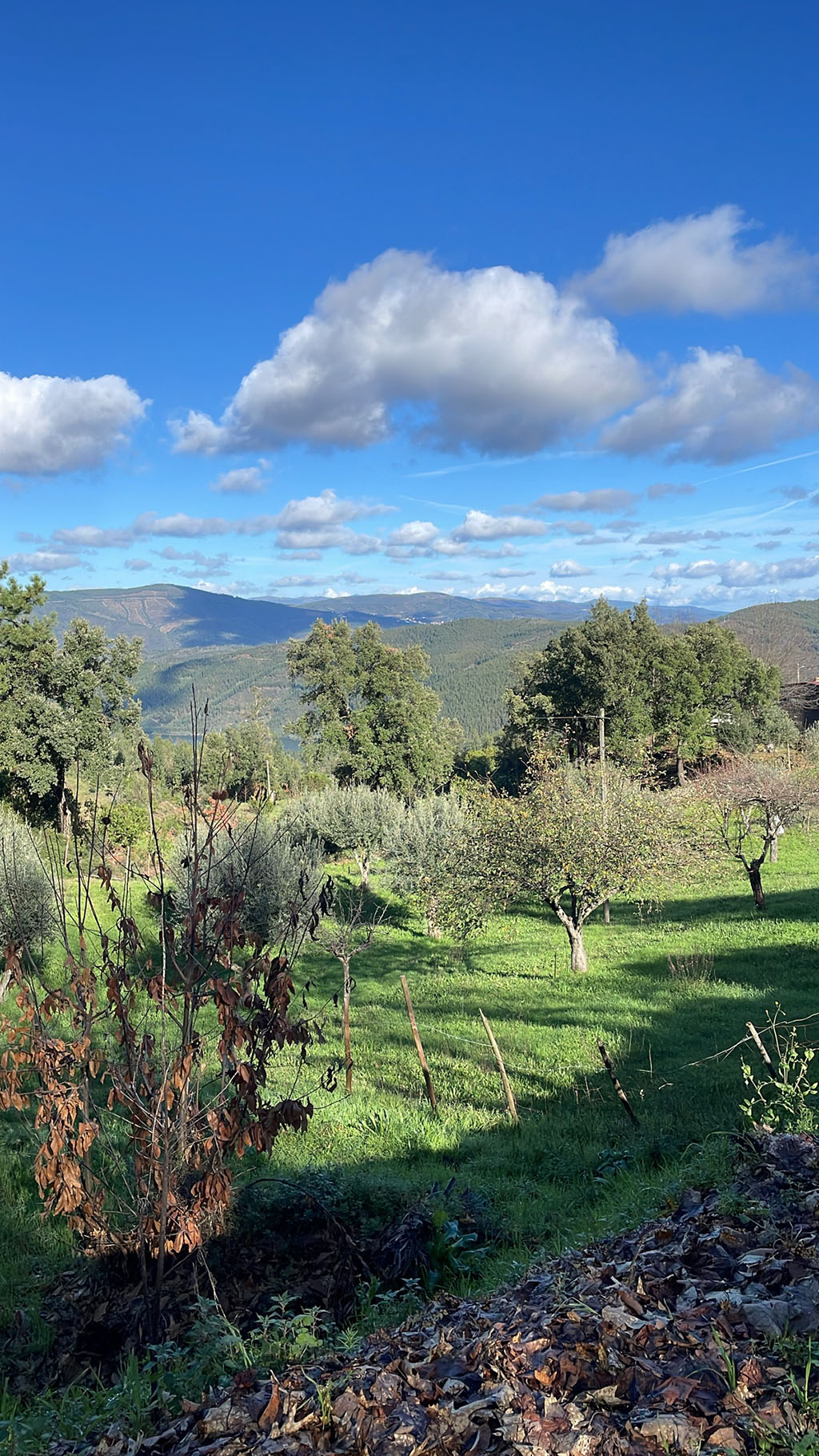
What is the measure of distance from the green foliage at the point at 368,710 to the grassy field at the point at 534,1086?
2090cm

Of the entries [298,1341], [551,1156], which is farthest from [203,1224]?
[551,1156]

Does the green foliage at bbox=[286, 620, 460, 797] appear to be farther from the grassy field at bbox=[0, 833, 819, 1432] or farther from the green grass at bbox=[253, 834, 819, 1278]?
the grassy field at bbox=[0, 833, 819, 1432]

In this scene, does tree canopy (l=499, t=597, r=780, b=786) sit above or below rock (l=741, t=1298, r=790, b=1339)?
above

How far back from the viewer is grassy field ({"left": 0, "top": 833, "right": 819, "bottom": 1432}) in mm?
6664

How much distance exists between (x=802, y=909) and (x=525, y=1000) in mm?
10544

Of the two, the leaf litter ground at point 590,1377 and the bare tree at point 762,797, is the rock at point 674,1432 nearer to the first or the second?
the leaf litter ground at point 590,1377

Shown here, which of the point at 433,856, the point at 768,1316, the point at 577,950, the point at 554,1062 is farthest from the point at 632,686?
the point at 768,1316

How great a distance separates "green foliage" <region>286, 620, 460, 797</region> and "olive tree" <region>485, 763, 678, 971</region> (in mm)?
23910

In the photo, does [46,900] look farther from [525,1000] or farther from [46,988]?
[46,988]

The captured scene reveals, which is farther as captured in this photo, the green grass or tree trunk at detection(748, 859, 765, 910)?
tree trunk at detection(748, 859, 765, 910)

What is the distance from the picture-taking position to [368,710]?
43875mm

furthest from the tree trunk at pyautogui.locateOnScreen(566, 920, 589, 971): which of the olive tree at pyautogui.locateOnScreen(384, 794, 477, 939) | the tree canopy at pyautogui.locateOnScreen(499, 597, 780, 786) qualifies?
the tree canopy at pyautogui.locateOnScreen(499, 597, 780, 786)

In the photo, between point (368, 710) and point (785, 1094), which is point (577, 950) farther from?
point (368, 710)

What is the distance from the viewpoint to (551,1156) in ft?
26.7
